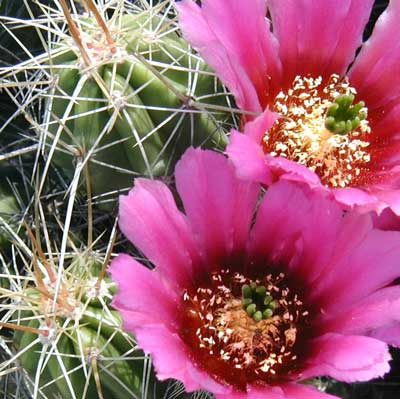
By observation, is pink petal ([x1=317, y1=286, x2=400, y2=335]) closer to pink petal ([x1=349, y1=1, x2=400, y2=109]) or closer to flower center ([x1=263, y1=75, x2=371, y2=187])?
flower center ([x1=263, y1=75, x2=371, y2=187])

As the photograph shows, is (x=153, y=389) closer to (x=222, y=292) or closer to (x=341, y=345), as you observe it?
(x=222, y=292)

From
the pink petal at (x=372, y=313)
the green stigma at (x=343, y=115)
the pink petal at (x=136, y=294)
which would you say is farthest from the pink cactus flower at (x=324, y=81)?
the pink petal at (x=136, y=294)

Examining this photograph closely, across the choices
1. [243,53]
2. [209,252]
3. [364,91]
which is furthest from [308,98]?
[209,252]

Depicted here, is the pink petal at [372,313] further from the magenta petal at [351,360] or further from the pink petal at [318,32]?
the pink petal at [318,32]

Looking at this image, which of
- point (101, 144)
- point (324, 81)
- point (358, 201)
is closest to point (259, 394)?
point (358, 201)

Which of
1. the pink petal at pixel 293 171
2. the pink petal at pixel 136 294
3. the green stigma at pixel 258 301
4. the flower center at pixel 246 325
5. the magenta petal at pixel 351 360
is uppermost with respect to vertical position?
the pink petal at pixel 293 171
